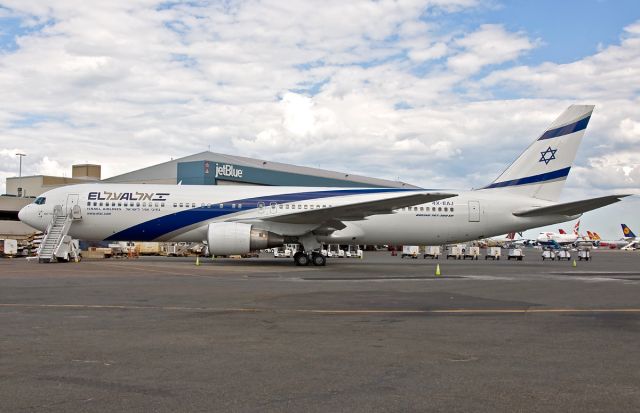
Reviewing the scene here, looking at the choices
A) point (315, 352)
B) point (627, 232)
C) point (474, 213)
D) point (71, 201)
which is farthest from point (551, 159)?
point (627, 232)

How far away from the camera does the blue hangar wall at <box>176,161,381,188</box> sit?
6431 centimetres

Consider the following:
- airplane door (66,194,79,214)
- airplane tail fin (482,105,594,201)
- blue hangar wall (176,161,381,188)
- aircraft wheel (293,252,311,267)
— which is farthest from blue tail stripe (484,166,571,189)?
blue hangar wall (176,161,381,188)

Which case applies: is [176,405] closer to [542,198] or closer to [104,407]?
[104,407]

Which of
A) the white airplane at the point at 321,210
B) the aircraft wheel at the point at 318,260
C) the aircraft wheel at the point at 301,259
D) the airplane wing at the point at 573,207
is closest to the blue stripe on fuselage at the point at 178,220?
the white airplane at the point at 321,210

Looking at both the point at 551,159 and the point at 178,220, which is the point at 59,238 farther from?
the point at 551,159

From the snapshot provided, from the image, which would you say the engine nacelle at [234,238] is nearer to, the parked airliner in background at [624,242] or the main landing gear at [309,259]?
the main landing gear at [309,259]

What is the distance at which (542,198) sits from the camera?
31266mm

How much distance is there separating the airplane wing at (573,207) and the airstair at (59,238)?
21252 mm

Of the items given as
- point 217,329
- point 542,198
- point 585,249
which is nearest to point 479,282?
point 217,329

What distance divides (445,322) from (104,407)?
646 centimetres

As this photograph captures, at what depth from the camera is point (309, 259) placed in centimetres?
2867

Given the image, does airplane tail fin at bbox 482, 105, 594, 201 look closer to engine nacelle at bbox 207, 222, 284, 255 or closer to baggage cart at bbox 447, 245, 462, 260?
engine nacelle at bbox 207, 222, 284, 255

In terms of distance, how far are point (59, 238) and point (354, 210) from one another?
44.2 ft

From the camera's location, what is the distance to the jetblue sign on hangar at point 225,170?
2542 inches
